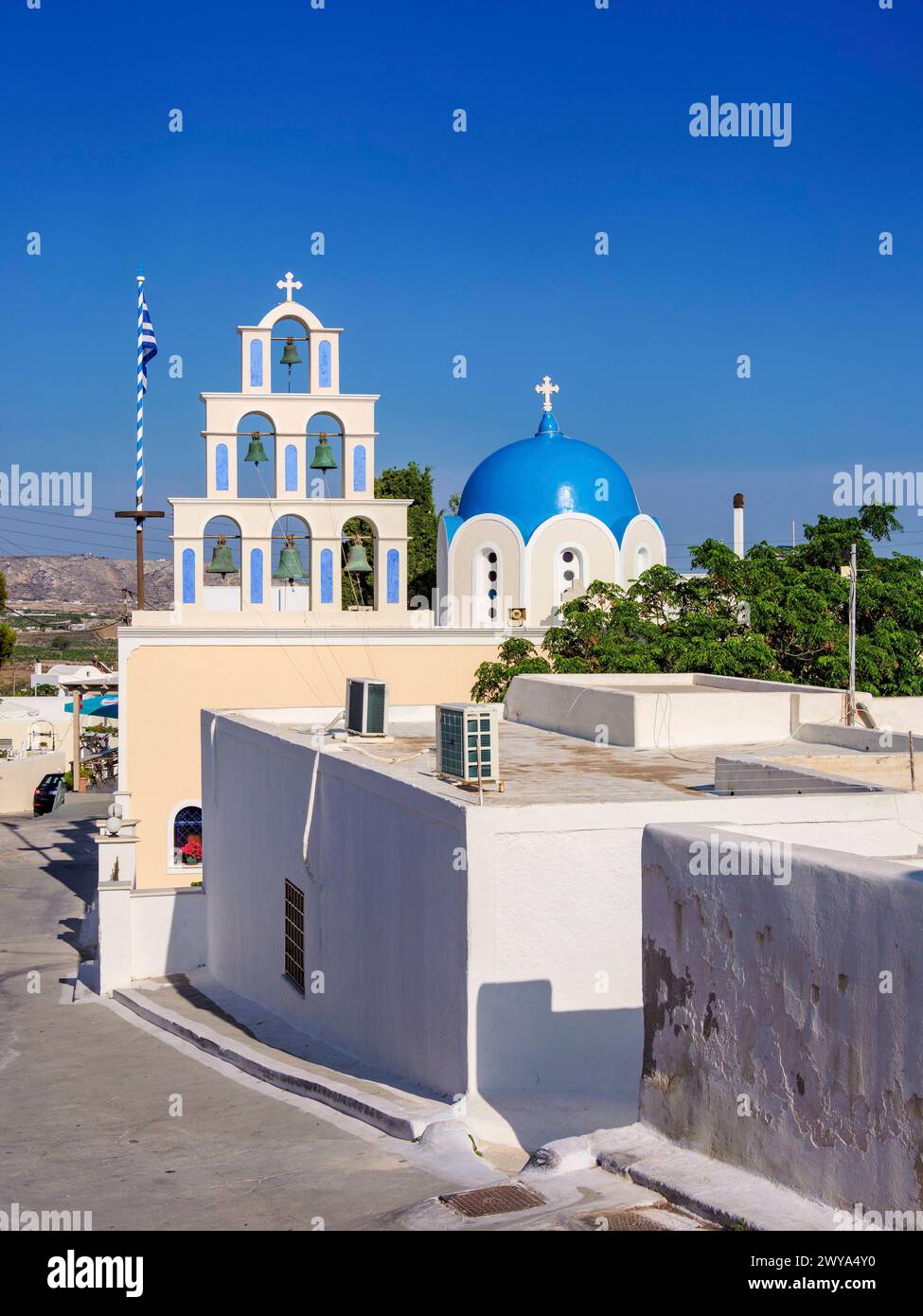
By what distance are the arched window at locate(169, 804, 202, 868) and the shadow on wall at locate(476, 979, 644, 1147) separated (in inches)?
581

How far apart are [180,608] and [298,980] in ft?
37.8

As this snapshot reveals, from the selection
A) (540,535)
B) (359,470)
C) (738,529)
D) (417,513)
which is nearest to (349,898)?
(359,470)

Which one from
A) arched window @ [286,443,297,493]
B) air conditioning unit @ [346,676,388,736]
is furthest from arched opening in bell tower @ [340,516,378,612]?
air conditioning unit @ [346,676,388,736]

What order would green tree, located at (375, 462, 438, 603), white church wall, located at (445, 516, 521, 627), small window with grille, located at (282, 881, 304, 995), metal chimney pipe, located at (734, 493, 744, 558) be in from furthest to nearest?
green tree, located at (375, 462, 438, 603)
metal chimney pipe, located at (734, 493, 744, 558)
white church wall, located at (445, 516, 521, 627)
small window with grille, located at (282, 881, 304, 995)

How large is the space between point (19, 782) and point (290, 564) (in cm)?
1903

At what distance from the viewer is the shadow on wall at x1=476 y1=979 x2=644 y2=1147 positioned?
25.4 feet

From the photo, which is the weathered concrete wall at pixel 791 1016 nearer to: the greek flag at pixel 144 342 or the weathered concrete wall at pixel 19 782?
the greek flag at pixel 144 342

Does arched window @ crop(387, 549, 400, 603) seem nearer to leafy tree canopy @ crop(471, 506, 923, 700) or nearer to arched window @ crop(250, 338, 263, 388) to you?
leafy tree canopy @ crop(471, 506, 923, 700)

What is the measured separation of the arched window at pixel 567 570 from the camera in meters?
26.0

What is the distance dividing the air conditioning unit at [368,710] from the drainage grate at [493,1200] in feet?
22.5

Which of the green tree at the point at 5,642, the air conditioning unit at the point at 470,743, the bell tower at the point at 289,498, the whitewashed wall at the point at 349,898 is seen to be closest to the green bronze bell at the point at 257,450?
the bell tower at the point at 289,498

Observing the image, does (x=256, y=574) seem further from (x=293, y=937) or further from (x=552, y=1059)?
(x=552, y=1059)
